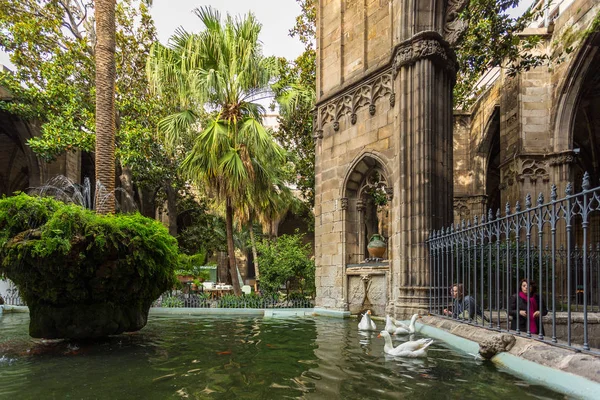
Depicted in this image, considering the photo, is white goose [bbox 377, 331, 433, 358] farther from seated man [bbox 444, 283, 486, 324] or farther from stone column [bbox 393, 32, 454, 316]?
stone column [bbox 393, 32, 454, 316]

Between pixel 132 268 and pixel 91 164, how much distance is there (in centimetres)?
2484

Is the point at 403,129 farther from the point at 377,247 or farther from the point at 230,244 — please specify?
the point at 230,244

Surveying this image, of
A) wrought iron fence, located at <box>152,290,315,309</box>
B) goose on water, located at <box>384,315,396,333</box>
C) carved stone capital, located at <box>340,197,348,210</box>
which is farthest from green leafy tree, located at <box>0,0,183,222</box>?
goose on water, located at <box>384,315,396,333</box>

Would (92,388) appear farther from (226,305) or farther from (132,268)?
(226,305)

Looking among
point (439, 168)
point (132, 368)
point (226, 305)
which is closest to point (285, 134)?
point (226, 305)

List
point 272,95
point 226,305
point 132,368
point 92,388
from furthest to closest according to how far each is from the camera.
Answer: point 272,95
point 226,305
point 132,368
point 92,388

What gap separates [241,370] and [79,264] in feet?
10.1

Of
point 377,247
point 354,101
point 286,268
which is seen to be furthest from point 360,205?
A: point 286,268

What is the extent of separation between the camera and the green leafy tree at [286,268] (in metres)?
15.0

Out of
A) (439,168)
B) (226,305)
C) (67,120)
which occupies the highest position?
(67,120)

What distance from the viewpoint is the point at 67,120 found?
17.7 meters

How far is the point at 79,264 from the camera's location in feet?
21.3

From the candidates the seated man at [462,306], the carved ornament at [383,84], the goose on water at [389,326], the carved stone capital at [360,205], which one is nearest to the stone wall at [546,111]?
the carved ornament at [383,84]

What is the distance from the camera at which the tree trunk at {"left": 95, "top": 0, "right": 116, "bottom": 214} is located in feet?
29.7
